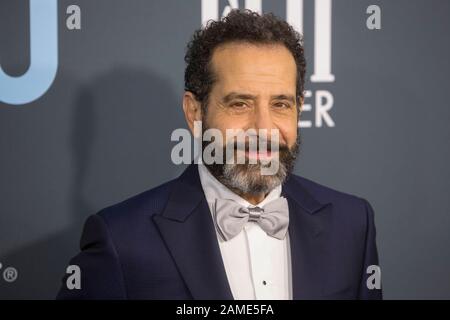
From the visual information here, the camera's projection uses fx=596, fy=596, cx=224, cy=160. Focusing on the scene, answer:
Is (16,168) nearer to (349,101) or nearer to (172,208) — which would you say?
(172,208)

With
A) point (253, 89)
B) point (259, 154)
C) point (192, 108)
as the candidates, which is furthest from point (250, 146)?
point (192, 108)

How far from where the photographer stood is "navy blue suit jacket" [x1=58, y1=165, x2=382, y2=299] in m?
1.64

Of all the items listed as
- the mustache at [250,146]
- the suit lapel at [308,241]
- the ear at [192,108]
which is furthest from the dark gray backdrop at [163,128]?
the mustache at [250,146]

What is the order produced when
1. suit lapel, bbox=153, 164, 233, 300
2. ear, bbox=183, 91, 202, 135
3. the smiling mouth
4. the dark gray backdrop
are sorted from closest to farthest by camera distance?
1. suit lapel, bbox=153, 164, 233, 300
2. the smiling mouth
3. ear, bbox=183, 91, 202, 135
4. the dark gray backdrop

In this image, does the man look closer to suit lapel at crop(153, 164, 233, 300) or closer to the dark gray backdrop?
suit lapel at crop(153, 164, 233, 300)

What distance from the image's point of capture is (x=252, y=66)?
173 cm

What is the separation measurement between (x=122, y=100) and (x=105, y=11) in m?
0.33

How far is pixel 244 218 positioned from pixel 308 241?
0.21m

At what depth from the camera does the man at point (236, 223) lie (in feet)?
5.41

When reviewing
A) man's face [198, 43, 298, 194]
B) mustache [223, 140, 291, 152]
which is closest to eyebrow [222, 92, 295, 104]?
man's face [198, 43, 298, 194]

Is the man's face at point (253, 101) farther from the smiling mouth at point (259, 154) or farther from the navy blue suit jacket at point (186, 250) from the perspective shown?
the navy blue suit jacket at point (186, 250)

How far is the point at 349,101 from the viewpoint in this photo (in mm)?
2250

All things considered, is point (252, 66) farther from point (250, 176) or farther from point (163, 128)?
point (163, 128)
